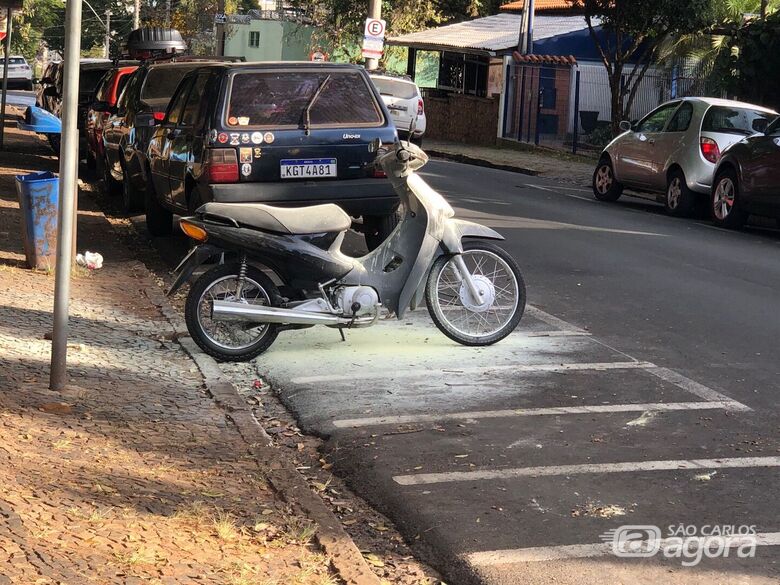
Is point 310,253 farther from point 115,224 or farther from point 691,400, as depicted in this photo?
point 115,224

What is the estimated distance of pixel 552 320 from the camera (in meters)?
9.36

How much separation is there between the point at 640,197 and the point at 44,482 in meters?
17.5

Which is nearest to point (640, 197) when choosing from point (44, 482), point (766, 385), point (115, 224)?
point (115, 224)

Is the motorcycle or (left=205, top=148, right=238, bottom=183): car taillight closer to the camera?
the motorcycle

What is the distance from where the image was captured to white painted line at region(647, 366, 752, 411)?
707 cm

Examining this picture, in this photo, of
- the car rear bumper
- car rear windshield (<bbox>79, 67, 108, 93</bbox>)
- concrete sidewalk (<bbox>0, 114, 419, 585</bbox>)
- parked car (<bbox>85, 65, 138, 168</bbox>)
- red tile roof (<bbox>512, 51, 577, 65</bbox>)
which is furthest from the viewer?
red tile roof (<bbox>512, 51, 577, 65</bbox>)

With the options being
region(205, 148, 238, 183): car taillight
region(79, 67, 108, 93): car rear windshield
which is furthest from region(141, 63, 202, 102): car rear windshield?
region(79, 67, 108, 93): car rear windshield

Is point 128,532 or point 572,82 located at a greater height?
point 572,82

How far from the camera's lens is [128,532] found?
4.76m

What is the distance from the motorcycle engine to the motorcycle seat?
15.9 inches

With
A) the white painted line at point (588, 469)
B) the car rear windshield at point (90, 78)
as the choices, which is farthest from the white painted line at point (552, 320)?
the car rear windshield at point (90, 78)

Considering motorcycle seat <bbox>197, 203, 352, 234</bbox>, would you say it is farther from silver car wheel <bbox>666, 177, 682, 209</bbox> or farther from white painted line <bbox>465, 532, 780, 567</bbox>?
silver car wheel <bbox>666, 177, 682, 209</bbox>

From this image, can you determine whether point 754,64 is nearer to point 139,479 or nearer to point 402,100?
point 402,100

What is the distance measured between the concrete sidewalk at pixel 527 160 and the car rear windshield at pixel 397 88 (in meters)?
2.16
